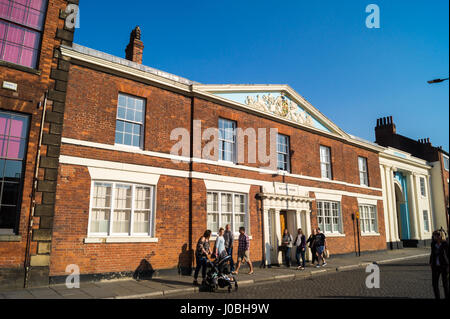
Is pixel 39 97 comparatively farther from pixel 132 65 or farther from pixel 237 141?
pixel 237 141

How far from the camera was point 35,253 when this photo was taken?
30.3 feet

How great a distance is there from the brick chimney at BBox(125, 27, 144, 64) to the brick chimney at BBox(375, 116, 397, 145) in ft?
84.6

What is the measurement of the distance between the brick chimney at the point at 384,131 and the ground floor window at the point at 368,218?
11.9 m

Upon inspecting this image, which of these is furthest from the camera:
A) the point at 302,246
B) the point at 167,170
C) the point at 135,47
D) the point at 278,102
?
the point at 278,102

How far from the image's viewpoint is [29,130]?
9.80m

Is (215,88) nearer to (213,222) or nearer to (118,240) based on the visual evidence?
(213,222)

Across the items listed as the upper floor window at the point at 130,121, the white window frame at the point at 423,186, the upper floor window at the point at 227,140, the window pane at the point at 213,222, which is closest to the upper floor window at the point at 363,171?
the upper floor window at the point at 227,140

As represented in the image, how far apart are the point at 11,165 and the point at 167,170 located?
16.5ft

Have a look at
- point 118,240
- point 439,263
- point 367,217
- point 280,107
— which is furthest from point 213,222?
point 367,217

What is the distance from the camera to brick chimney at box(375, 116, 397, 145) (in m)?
31.8

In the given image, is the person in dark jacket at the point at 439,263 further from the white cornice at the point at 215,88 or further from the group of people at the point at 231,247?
the white cornice at the point at 215,88

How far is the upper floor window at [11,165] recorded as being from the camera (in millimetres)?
9195

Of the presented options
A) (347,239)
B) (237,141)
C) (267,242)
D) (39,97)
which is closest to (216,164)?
(237,141)

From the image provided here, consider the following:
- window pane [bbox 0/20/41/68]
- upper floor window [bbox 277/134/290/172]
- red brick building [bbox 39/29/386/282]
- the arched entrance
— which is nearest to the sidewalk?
red brick building [bbox 39/29/386/282]
